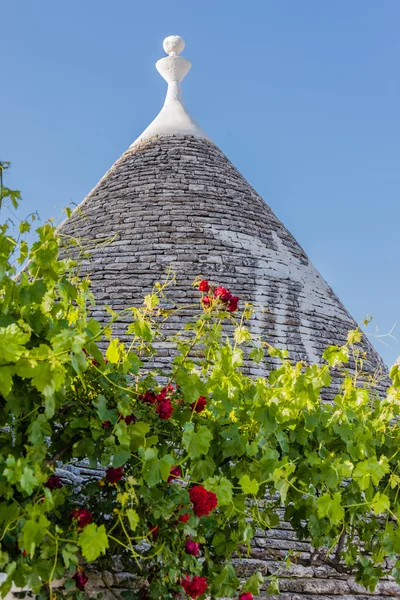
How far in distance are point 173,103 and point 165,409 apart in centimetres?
857

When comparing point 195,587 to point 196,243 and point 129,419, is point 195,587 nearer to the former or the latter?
point 129,419

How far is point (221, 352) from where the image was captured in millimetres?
4957

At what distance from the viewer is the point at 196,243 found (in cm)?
922

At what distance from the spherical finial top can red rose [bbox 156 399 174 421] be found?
9.19 meters

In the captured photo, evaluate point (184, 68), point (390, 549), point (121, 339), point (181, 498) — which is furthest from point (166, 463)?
point (184, 68)

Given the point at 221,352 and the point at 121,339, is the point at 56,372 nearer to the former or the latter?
the point at 221,352

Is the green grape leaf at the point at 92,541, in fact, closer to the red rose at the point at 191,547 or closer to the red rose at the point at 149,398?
the red rose at the point at 191,547

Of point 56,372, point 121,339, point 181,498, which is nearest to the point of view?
point 56,372

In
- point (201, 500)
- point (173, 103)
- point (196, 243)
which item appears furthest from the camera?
point (173, 103)

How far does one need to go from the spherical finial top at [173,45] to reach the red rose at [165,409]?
30.1 ft

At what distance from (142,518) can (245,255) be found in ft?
17.6

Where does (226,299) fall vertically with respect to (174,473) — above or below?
above

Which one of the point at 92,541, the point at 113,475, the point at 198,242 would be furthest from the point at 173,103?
the point at 92,541

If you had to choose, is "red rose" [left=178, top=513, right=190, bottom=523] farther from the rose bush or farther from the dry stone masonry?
the dry stone masonry
